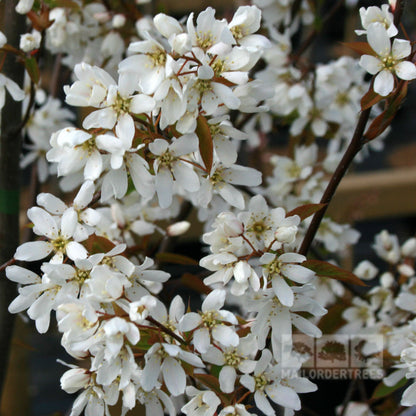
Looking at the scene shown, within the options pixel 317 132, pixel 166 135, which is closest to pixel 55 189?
pixel 317 132

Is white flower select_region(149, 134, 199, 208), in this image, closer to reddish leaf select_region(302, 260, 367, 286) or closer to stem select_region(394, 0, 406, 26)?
reddish leaf select_region(302, 260, 367, 286)

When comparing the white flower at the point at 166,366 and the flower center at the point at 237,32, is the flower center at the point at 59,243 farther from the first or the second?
the flower center at the point at 237,32

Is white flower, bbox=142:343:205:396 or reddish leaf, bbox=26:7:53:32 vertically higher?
reddish leaf, bbox=26:7:53:32

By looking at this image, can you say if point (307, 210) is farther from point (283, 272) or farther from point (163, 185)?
point (163, 185)

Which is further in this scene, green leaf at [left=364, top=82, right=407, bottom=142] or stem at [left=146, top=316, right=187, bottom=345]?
green leaf at [left=364, top=82, right=407, bottom=142]

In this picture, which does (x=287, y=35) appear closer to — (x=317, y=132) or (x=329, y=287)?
(x=317, y=132)

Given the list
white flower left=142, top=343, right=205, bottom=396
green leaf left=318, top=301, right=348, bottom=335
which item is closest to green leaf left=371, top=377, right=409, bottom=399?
green leaf left=318, top=301, right=348, bottom=335
